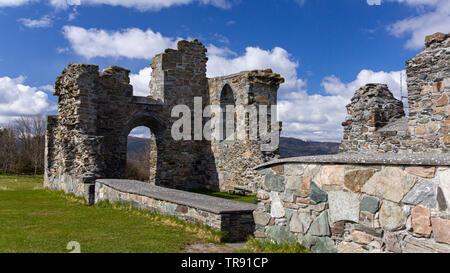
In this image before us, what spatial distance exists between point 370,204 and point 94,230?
5005mm

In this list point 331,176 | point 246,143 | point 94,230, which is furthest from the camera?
point 246,143

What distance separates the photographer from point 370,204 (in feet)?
13.6

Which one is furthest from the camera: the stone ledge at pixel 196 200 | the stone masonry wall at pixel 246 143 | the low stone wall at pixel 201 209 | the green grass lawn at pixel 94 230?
the stone masonry wall at pixel 246 143

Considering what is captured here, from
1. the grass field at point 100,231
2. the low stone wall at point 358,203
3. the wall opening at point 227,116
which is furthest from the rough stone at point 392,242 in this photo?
the wall opening at point 227,116

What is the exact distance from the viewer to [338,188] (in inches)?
176

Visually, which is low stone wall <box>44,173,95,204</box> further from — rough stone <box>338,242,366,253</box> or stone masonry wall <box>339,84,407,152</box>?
rough stone <box>338,242,366,253</box>

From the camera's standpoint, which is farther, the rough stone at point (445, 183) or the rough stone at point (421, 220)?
the rough stone at point (421, 220)

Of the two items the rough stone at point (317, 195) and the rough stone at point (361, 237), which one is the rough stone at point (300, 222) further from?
the rough stone at point (361, 237)

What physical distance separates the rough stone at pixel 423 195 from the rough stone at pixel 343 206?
60cm

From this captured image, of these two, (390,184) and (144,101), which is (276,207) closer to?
(390,184)

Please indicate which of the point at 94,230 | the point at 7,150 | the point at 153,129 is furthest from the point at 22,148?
the point at 94,230

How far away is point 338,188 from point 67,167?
1116cm

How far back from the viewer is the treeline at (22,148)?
100 feet
